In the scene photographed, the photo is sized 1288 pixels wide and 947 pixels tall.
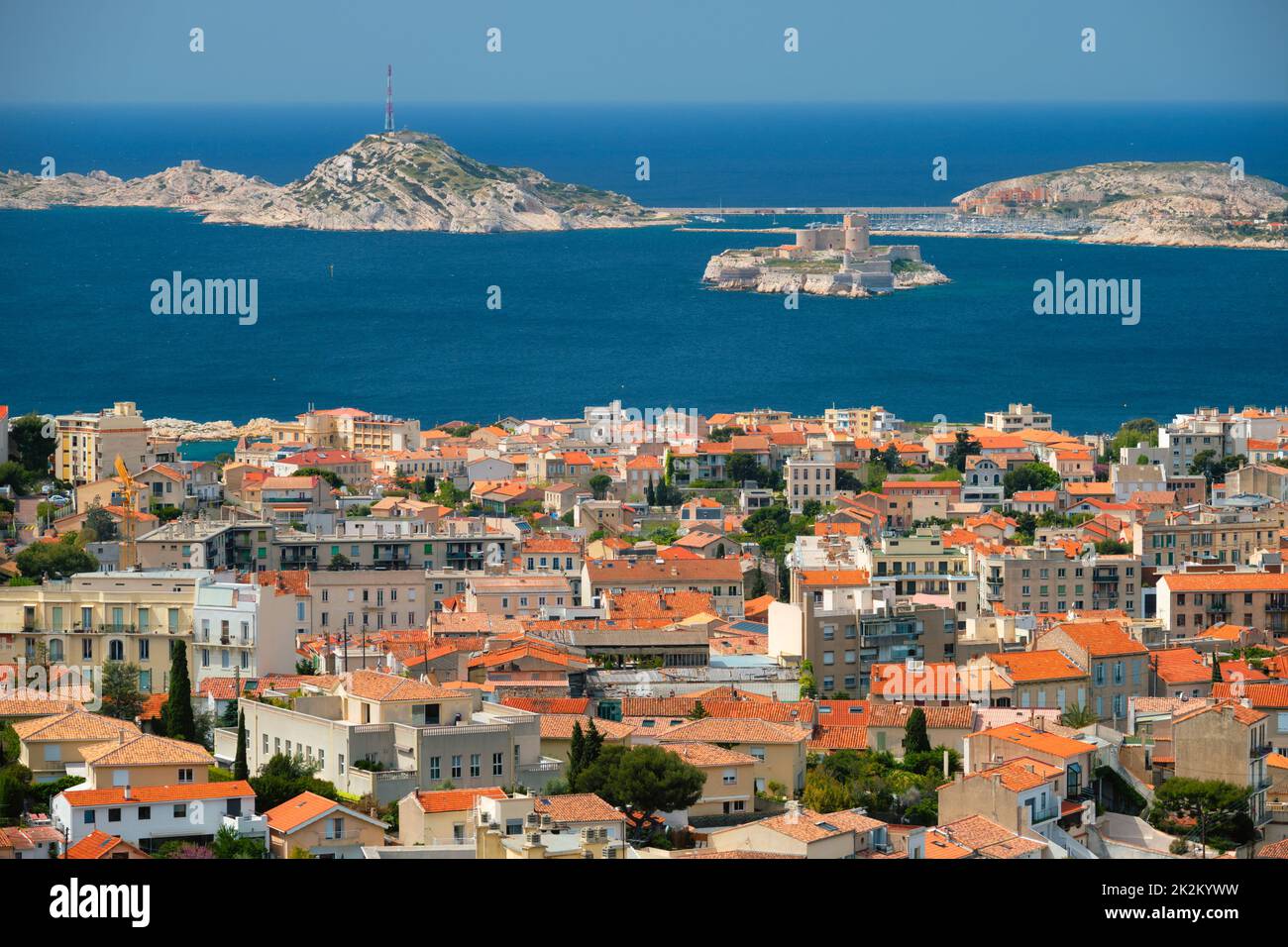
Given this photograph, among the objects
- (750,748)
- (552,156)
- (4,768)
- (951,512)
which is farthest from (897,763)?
(552,156)

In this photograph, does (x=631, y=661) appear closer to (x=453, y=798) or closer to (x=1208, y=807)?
(x=1208, y=807)

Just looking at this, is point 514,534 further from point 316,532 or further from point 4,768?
point 4,768

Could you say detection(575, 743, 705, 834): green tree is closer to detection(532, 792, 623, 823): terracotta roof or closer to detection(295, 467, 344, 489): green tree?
detection(532, 792, 623, 823): terracotta roof

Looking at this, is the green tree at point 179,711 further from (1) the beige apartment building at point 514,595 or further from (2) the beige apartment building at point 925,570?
(2) the beige apartment building at point 925,570

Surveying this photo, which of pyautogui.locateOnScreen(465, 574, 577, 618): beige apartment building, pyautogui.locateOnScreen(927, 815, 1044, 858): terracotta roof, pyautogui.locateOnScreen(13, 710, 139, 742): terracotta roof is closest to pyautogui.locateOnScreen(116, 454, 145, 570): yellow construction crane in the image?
pyautogui.locateOnScreen(465, 574, 577, 618): beige apartment building

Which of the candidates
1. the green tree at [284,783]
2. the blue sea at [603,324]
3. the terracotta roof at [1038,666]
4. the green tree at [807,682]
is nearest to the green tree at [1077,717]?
the terracotta roof at [1038,666]

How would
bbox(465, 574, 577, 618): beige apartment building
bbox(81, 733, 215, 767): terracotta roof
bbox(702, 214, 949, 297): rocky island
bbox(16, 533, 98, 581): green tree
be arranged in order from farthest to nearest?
bbox(702, 214, 949, 297): rocky island
bbox(16, 533, 98, 581): green tree
bbox(465, 574, 577, 618): beige apartment building
bbox(81, 733, 215, 767): terracotta roof

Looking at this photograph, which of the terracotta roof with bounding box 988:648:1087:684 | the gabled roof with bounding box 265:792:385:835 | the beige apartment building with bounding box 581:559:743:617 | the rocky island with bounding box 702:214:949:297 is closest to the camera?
the gabled roof with bounding box 265:792:385:835

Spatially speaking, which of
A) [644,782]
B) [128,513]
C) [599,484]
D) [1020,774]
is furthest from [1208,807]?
[599,484]
